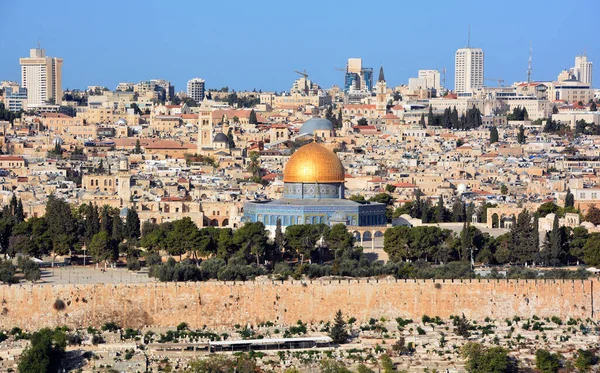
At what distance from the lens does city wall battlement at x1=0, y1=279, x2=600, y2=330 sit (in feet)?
131

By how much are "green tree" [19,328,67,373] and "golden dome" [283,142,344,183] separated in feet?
65.4

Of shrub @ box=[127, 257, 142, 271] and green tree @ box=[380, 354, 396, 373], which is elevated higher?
shrub @ box=[127, 257, 142, 271]

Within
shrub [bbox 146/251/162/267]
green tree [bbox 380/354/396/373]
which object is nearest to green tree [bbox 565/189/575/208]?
shrub [bbox 146/251/162/267]

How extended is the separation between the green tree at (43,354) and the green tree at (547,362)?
10010 mm

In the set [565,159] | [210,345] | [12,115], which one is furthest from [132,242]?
[12,115]

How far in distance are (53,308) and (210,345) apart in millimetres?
4322

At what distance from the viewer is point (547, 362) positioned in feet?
123

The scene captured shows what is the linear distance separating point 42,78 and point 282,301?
106868mm

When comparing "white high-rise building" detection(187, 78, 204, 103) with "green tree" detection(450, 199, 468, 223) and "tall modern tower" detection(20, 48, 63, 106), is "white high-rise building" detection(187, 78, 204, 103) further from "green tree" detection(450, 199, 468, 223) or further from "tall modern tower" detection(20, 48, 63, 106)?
"green tree" detection(450, 199, 468, 223)

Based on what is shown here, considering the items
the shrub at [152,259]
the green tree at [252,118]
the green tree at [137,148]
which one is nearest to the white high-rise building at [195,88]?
the green tree at [252,118]

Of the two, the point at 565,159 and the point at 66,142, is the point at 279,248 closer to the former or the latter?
the point at 565,159

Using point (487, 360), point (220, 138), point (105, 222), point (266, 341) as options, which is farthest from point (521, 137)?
point (487, 360)

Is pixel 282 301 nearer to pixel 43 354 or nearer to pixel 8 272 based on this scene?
pixel 43 354

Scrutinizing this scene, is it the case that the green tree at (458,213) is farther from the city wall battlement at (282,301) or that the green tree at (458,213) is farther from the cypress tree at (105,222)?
the city wall battlement at (282,301)
